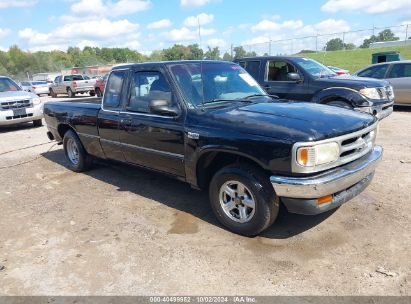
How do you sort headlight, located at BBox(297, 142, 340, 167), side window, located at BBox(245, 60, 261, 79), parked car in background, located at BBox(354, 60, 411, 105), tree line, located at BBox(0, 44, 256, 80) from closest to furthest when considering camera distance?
1. headlight, located at BBox(297, 142, 340, 167)
2. side window, located at BBox(245, 60, 261, 79)
3. parked car in background, located at BBox(354, 60, 411, 105)
4. tree line, located at BBox(0, 44, 256, 80)

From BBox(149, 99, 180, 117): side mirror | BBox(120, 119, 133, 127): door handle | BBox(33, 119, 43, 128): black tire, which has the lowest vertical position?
BBox(33, 119, 43, 128): black tire

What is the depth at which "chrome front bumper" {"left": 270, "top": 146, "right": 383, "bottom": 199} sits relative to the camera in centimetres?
335

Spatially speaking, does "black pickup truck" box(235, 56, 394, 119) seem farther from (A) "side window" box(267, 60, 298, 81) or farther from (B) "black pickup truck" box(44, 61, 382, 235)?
(B) "black pickup truck" box(44, 61, 382, 235)

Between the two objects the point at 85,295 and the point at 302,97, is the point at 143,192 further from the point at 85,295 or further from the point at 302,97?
the point at 302,97

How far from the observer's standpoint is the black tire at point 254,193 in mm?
3629

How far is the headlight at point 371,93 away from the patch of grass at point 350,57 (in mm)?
26599

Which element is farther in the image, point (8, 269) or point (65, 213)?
point (65, 213)

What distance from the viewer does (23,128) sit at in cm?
1218

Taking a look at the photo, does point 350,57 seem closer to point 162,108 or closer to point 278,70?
point 278,70

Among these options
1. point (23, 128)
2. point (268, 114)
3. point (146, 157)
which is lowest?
point (23, 128)

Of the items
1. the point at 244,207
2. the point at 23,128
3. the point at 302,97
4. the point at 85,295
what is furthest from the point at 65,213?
the point at 23,128

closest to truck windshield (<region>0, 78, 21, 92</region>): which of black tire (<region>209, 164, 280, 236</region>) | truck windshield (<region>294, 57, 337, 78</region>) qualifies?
truck windshield (<region>294, 57, 337, 78</region>)

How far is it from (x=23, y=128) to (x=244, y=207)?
34.3 ft

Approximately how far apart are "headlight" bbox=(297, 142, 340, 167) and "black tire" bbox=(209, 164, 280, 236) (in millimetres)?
443
